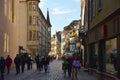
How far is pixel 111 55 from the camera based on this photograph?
28375mm

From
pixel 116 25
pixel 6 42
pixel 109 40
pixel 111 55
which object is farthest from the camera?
pixel 6 42

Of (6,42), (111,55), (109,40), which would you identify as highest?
(6,42)

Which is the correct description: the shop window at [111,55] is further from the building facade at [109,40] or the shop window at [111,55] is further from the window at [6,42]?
the window at [6,42]

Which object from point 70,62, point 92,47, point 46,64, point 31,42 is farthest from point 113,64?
point 31,42

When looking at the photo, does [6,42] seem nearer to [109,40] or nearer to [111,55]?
[109,40]

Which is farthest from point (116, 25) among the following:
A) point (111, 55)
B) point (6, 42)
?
point (6, 42)

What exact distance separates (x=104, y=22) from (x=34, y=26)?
81.5m

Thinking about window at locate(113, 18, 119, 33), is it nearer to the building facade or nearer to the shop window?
the building facade

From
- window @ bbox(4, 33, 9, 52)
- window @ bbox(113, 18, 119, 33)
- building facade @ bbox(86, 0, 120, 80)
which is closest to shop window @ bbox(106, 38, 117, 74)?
building facade @ bbox(86, 0, 120, 80)

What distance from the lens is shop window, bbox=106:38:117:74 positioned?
26.5m

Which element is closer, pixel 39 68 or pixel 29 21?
pixel 39 68

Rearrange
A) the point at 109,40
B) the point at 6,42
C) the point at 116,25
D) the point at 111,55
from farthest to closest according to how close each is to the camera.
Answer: the point at 6,42 < the point at 109,40 < the point at 111,55 < the point at 116,25

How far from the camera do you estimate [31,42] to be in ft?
363

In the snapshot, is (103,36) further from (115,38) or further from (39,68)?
(39,68)
